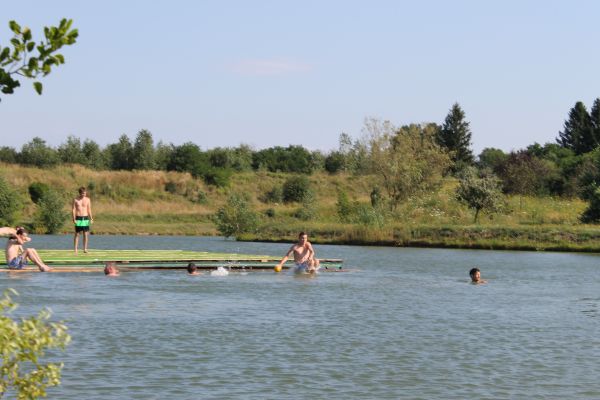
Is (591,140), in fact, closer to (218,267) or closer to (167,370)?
(218,267)

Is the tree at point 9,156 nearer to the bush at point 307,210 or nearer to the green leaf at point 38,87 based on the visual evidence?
the bush at point 307,210

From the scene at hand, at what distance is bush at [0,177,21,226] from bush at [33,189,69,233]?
73.7 inches

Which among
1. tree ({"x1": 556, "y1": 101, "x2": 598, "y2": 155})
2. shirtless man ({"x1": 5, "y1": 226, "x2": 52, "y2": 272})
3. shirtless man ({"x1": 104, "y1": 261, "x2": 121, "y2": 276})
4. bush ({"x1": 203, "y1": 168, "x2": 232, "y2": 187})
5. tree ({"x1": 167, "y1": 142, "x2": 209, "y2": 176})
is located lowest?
shirtless man ({"x1": 104, "y1": 261, "x2": 121, "y2": 276})

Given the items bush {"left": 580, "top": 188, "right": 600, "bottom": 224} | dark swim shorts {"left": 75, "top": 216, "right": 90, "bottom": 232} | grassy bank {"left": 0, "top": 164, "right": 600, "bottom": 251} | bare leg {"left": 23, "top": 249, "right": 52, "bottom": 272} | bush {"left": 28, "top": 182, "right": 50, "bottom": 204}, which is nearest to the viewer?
bare leg {"left": 23, "top": 249, "right": 52, "bottom": 272}

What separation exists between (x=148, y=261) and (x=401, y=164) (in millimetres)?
36333

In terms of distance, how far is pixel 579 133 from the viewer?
106 m

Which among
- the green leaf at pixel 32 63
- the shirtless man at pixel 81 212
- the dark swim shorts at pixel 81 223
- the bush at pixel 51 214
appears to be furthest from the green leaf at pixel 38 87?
the bush at pixel 51 214

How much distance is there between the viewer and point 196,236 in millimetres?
64000

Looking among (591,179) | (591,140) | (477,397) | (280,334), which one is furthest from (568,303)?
(591,140)

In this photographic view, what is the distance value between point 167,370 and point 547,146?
101334 millimetres

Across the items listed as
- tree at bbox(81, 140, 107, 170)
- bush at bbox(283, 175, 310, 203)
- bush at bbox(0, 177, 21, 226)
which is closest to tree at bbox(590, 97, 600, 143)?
bush at bbox(283, 175, 310, 203)

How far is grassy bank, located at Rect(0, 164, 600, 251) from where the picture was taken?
49562mm

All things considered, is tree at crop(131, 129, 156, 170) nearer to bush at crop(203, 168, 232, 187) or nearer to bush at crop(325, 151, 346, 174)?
bush at crop(203, 168, 232, 187)

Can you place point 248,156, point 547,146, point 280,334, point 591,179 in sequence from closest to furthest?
1. point 280,334
2. point 591,179
3. point 248,156
4. point 547,146
